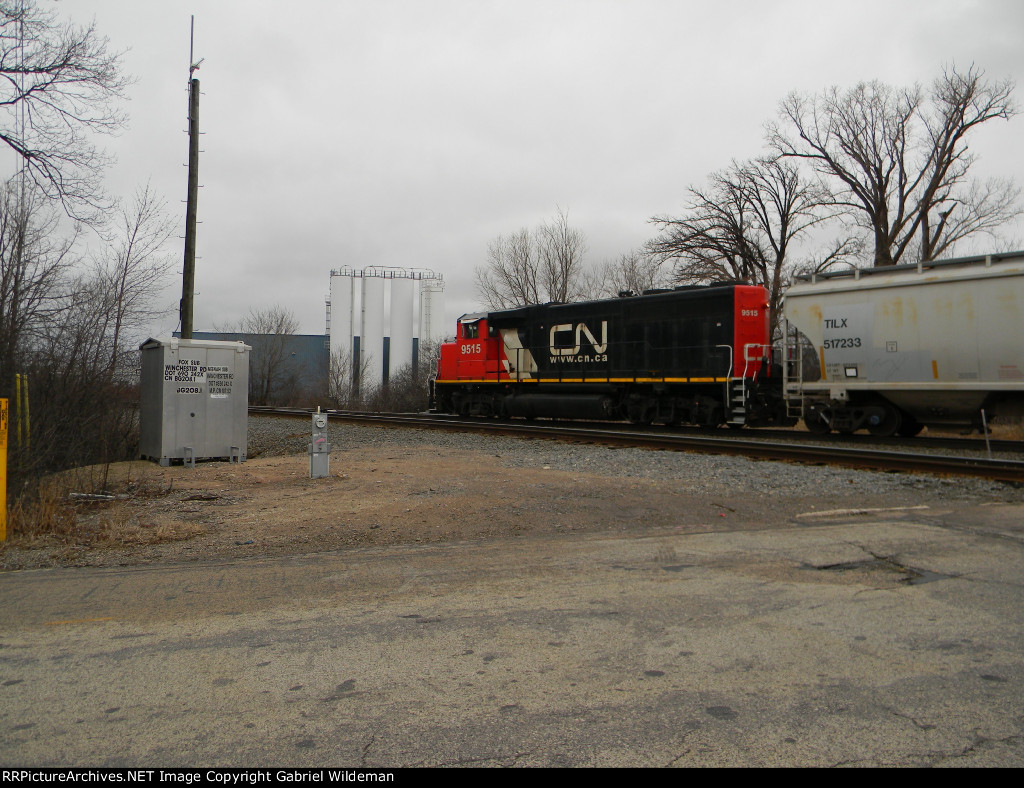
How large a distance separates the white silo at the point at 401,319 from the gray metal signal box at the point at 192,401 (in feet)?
149

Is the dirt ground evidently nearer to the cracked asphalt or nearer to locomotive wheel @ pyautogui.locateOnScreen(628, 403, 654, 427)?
the cracked asphalt

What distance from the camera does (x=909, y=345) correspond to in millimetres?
14492

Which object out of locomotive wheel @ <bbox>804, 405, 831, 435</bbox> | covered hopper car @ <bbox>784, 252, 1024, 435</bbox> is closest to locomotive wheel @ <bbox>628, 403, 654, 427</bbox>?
covered hopper car @ <bbox>784, 252, 1024, 435</bbox>

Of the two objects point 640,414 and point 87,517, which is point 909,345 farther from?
point 87,517

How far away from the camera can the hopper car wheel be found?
50.2 ft

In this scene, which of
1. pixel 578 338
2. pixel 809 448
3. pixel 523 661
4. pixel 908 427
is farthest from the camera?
pixel 578 338

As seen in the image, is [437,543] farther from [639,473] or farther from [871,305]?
Answer: [871,305]

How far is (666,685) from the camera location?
339cm

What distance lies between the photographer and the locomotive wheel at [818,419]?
53.4 ft

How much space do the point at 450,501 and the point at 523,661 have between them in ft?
16.8

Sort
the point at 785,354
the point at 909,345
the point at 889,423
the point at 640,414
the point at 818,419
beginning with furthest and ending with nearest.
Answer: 1. the point at 640,414
2. the point at 818,419
3. the point at 785,354
4. the point at 889,423
5. the point at 909,345

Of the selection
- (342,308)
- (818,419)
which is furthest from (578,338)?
(342,308)

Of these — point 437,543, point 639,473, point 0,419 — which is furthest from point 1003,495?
point 0,419
